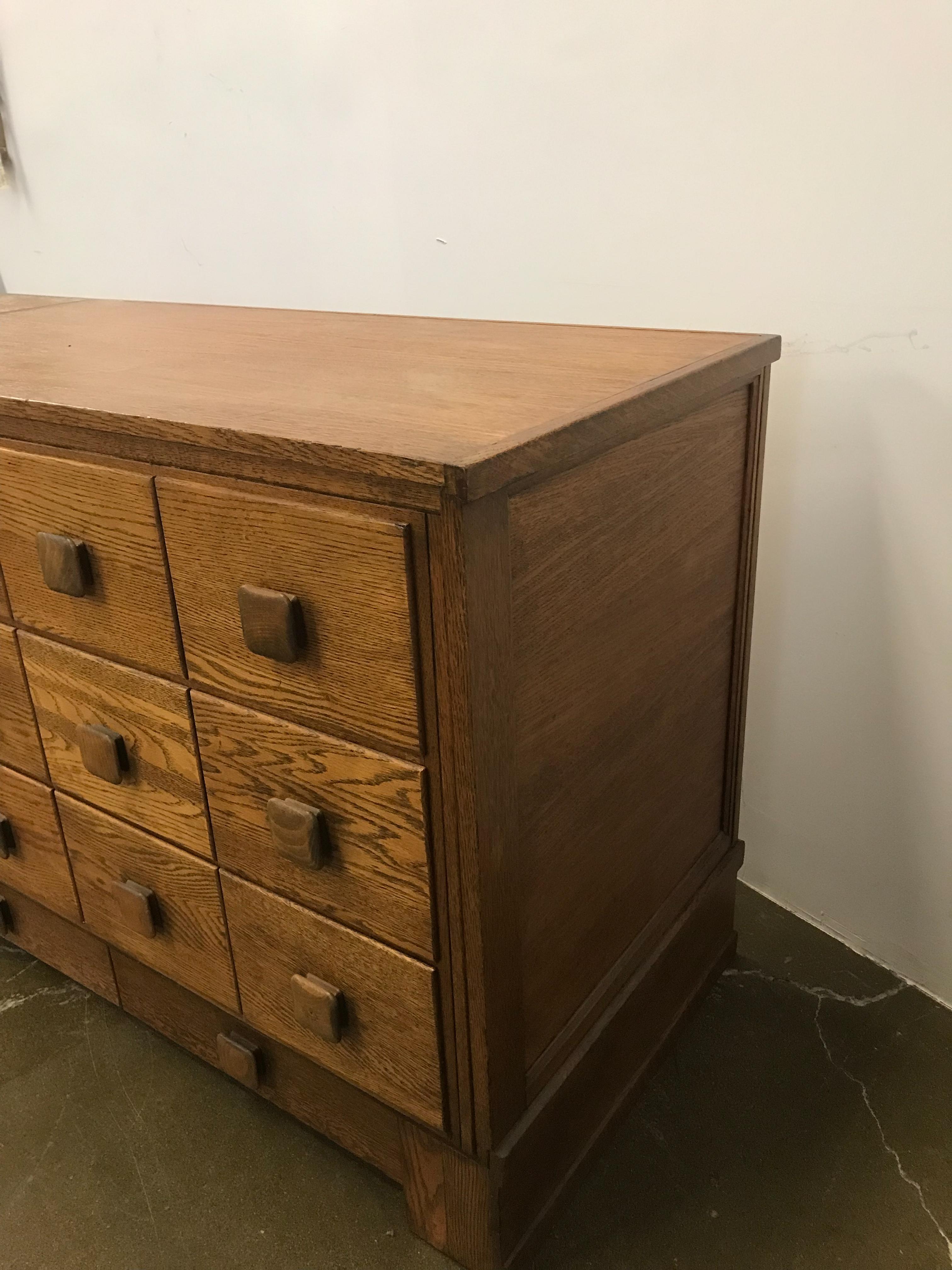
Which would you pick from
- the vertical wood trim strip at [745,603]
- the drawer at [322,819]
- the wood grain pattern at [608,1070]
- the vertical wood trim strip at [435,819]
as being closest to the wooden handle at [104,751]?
the drawer at [322,819]

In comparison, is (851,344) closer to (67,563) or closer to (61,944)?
(67,563)

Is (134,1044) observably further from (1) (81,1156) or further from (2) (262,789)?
(2) (262,789)

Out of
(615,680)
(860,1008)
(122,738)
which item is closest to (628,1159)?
(860,1008)

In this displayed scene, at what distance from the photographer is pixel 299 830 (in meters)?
0.79

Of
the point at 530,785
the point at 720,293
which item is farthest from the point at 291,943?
the point at 720,293

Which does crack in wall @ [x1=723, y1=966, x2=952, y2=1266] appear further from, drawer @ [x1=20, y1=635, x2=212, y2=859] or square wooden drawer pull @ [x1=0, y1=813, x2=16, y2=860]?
square wooden drawer pull @ [x1=0, y1=813, x2=16, y2=860]

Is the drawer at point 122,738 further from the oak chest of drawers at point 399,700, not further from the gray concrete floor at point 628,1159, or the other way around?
the gray concrete floor at point 628,1159

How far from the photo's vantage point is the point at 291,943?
87 centimetres

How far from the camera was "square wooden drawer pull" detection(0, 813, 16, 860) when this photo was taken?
1.12m

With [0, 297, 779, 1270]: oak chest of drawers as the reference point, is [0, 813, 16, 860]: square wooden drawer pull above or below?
below

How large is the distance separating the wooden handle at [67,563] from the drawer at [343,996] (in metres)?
0.28

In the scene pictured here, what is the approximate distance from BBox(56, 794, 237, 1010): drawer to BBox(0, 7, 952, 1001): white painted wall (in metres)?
0.68

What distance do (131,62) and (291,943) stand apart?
1.34m

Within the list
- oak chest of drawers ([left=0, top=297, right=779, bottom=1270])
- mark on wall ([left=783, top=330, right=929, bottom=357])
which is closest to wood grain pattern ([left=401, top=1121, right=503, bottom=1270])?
oak chest of drawers ([left=0, top=297, right=779, bottom=1270])
